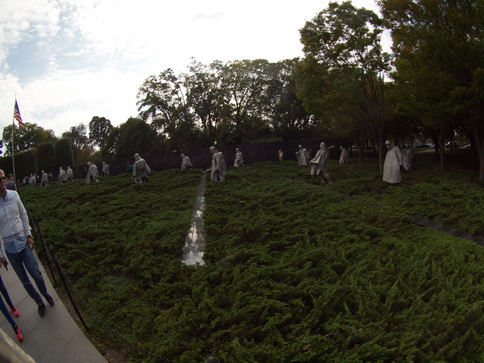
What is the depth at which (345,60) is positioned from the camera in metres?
18.5

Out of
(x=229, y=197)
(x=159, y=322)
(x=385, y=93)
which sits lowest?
(x=159, y=322)

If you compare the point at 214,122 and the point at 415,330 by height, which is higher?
the point at 214,122

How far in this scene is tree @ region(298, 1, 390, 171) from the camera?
17.7 meters

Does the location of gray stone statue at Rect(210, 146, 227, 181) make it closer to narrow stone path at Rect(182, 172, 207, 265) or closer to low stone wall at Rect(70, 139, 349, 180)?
narrow stone path at Rect(182, 172, 207, 265)

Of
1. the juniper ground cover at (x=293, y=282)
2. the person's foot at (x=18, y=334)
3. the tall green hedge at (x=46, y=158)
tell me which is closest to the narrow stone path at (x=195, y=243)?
the juniper ground cover at (x=293, y=282)

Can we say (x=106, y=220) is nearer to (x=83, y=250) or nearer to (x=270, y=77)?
(x=83, y=250)

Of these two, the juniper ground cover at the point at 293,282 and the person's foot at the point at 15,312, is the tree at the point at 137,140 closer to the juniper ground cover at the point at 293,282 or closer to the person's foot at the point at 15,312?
the juniper ground cover at the point at 293,282

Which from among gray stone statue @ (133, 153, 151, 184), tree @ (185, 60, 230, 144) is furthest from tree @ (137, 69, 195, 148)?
gray stone statue @ (133, 153, 151, 184)

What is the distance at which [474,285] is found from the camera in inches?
180

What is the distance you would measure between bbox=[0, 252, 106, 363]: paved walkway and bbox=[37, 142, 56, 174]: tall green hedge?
4417 centimetres

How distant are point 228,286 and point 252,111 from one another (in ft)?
127

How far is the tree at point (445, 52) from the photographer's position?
12.1m

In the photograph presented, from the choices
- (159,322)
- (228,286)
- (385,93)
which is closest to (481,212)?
(228,286)

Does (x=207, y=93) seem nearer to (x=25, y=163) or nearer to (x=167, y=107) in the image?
(x=167, y=107)
